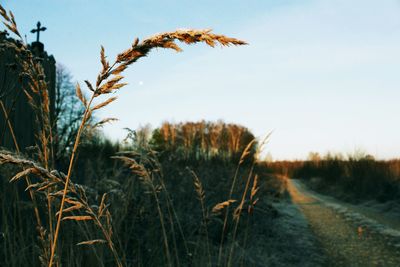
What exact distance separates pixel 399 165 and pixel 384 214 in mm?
5014

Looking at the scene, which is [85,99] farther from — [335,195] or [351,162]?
[351,162]

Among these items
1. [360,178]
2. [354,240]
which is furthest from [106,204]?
[360,178]

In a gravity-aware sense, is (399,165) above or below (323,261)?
above

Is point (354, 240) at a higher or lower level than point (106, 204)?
lower

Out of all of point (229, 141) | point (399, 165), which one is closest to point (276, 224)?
point (399, 165)

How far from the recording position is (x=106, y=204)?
128 inches

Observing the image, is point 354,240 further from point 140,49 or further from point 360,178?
point 360,178

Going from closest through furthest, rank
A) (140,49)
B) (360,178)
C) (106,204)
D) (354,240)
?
(140,49) < (106,204) < (354,240) < (360,178)

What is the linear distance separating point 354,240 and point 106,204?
11.8 feet

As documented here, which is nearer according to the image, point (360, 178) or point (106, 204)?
point (106, 204)

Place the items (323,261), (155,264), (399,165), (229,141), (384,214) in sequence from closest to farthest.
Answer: (155,264) → (323,261) → (384,214) → (399,165) → (229,141)

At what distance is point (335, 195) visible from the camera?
12727 millimetres

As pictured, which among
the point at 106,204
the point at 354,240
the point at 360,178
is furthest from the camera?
the point at 360,178

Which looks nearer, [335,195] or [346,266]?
[346,266]
